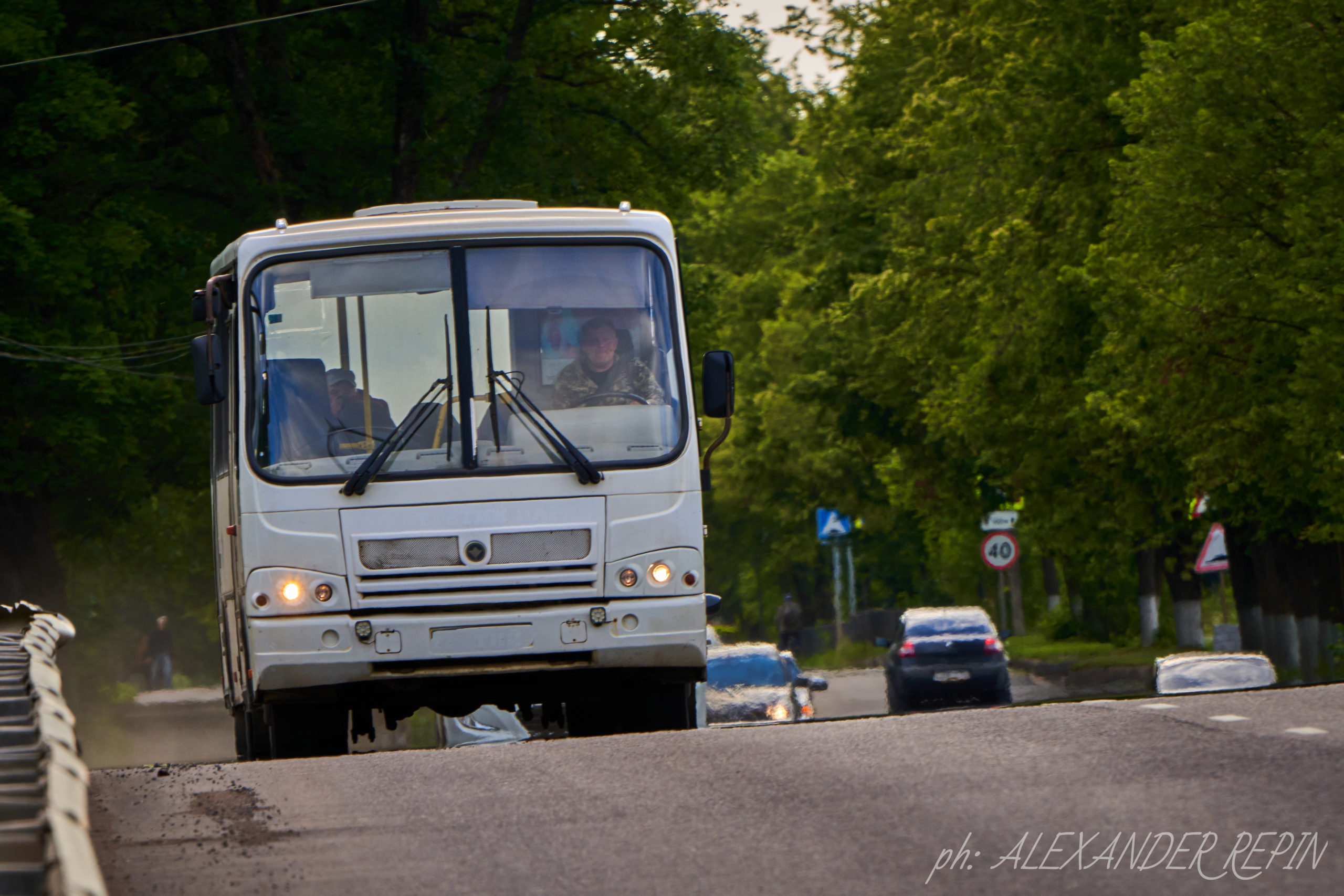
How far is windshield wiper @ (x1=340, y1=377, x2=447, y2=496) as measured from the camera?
11.6 m

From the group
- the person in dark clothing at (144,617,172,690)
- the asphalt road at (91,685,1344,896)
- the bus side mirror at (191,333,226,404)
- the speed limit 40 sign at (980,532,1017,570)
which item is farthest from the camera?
the person in dark clothing at (144,617,172,690)

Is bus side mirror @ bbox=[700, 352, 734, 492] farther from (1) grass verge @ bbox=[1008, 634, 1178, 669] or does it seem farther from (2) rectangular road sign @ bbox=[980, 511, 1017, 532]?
(2) rectangular road sign @ bbox=[980, 511, 1017, 532]

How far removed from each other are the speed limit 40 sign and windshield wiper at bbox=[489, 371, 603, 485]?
30499 mm

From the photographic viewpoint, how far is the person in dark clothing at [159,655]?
57.1 metres

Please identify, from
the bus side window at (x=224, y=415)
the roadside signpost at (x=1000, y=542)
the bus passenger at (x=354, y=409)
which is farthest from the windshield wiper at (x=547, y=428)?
the roadside signpost at (x=1000, y=542)

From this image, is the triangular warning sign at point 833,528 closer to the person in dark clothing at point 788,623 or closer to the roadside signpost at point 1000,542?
the person in dark clothing at point 788,623

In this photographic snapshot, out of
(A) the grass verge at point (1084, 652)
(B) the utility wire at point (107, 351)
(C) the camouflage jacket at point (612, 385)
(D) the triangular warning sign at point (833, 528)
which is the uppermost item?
(B) the utility wire at point (107, 351)

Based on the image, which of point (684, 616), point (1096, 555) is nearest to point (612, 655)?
point (684, 616)

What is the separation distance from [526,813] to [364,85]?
2402 cm

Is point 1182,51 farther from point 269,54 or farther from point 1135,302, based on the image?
point 269,54

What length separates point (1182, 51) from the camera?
23.8m

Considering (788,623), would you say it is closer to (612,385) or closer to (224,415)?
(224,415)

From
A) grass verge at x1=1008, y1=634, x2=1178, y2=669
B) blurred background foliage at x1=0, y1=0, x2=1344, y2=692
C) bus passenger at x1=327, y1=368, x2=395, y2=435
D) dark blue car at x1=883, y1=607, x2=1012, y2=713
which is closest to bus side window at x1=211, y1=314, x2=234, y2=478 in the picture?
bus passenger at x1=327, y1=368, x2=395, y2=435

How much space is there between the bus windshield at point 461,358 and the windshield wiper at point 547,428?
3 cm
